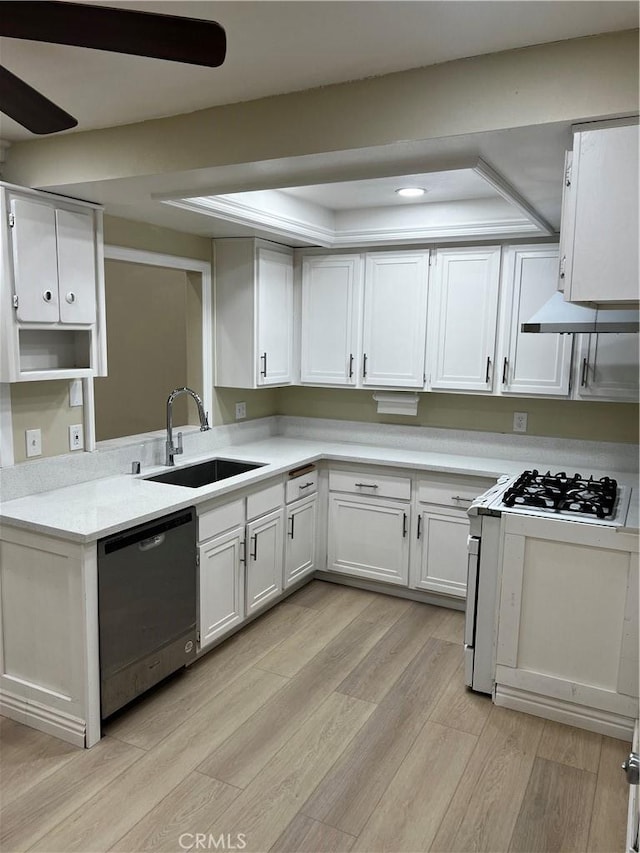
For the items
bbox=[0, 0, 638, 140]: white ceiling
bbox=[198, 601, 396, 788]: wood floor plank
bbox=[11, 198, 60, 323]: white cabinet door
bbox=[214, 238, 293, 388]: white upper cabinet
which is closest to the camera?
bbox=[0, 0, 638, 140]: white ceiling

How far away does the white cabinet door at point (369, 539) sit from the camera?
376cm

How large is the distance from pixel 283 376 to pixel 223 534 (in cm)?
135

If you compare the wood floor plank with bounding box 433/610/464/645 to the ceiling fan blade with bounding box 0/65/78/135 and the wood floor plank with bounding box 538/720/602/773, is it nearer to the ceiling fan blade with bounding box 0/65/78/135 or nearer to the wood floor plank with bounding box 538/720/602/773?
the wood floor plank with bounding box 538/720/602/773

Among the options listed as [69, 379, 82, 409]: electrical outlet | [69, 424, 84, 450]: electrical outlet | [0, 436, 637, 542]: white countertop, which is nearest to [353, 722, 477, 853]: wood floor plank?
[0, 436, 637, 542]: white countertop

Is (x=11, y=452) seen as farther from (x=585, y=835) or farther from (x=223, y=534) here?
(x=585, y=835)

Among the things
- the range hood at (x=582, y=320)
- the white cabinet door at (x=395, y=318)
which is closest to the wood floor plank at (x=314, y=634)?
the white cabinet door at (x=395, y=318)

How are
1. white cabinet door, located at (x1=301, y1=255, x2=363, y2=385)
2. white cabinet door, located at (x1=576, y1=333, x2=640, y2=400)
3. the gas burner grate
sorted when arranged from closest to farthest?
the gas burner grate, white cabinet door, located at (x1=576, y1=333, x2=640, y2=400), white cabinet door, located at (x1=301, y1=255, x2=363, y2=385)

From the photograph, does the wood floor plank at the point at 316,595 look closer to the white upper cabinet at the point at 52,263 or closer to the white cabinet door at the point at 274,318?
the white cabinet door at the point at 274,318

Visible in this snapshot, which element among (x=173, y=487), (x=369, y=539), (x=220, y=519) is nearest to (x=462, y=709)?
(x=369, y=539)

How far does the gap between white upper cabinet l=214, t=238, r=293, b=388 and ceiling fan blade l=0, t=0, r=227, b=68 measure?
7.82 ft

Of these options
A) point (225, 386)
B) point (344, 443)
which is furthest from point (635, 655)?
point (225, 386)

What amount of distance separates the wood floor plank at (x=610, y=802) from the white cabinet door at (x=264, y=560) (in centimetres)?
176

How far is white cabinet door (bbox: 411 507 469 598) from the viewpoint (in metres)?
3.58

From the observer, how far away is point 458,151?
199 centimetres
